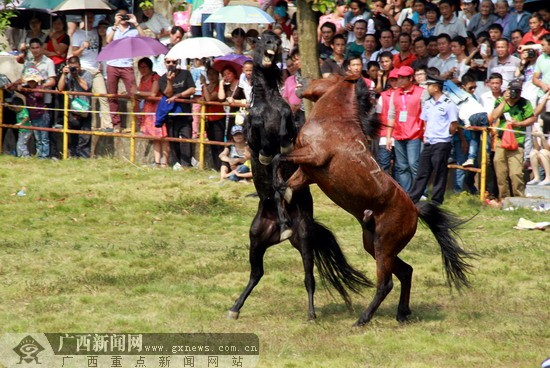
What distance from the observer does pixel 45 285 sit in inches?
426

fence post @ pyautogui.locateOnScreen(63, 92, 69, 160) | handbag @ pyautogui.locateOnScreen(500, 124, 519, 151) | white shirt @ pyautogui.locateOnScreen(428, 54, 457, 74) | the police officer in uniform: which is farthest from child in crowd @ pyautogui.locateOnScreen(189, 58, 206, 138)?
handbag @ pyautogui.locateOnScreen(500, 124, 519, 151)

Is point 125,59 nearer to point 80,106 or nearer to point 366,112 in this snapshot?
point 80,106

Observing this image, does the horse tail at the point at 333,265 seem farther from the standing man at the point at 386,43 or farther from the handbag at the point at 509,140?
the standing man at the point at 386,43

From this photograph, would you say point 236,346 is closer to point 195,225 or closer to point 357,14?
point 195,225

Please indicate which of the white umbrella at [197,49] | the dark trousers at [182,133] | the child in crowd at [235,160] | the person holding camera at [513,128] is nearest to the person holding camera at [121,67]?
the dark trousers at [182,133]

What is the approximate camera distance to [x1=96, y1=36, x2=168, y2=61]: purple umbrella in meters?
17.4

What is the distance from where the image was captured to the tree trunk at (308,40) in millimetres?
15914

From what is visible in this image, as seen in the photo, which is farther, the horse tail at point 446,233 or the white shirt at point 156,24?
the white shirt at point 156,24

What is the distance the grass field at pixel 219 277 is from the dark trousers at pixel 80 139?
5.56ft

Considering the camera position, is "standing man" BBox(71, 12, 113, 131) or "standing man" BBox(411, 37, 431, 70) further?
"standing man" BBox(71, 12, 113, 131)

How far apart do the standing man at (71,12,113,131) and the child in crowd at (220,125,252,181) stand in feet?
8.93

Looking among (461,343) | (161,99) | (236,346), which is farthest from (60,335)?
(161,99)

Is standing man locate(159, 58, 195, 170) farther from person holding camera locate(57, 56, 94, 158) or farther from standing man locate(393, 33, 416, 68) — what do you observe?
standing man locate(393, 33, 416, 68)

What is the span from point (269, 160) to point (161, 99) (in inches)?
310
